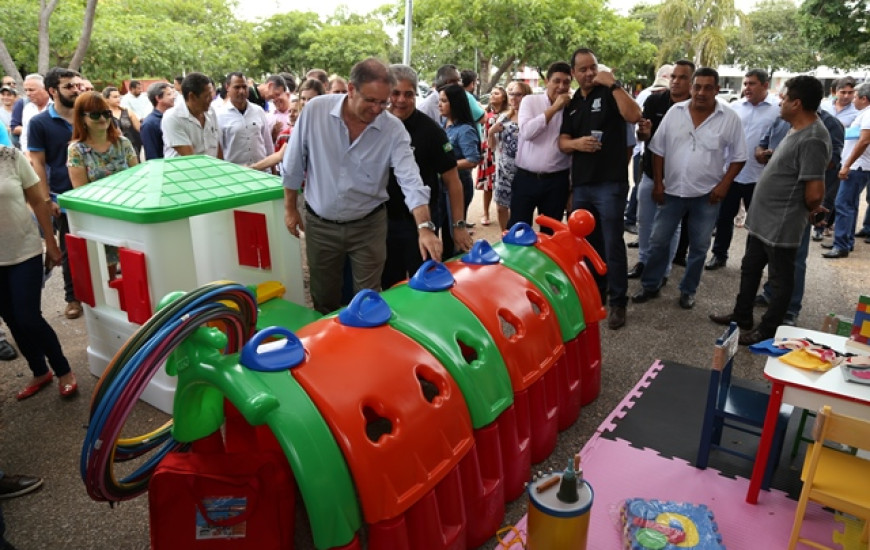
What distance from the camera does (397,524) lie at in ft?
6.65

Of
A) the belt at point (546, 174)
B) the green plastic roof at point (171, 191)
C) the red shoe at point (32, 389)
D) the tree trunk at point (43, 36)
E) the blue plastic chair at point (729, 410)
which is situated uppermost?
the tree trunk at point (43, 36)

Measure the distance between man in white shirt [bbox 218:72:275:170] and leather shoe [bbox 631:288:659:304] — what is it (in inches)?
151

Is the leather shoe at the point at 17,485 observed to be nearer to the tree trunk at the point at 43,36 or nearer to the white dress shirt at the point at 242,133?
the white dress shirt at the point at 242,133

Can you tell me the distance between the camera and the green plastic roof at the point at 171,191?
325 cm

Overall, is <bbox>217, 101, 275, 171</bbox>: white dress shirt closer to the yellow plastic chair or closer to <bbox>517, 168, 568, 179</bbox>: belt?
<bbox>517, 168, 568, 179</bbox>: belt

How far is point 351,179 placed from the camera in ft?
11.3

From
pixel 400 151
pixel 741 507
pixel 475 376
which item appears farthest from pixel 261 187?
pixel 741 507

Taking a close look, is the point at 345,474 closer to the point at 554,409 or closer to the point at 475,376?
the point at 475,376

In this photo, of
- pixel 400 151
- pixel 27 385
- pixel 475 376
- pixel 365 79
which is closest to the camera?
pixel 475 376

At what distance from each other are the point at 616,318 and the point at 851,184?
4.25 meters

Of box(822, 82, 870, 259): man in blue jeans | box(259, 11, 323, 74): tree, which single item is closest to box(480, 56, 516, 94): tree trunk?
box(259, 11, 323, 74): tree

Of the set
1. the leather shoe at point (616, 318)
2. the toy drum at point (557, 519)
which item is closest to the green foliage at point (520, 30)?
the leather shoe at point (616, 318)

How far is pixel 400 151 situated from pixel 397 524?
2122mm

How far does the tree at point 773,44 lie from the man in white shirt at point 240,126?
50.4 meters
